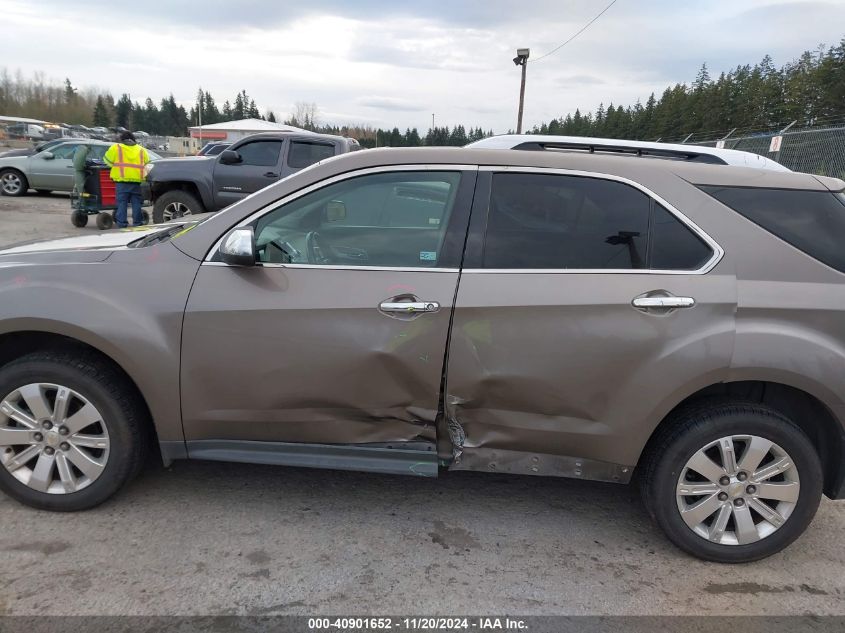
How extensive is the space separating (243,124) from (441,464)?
139ft

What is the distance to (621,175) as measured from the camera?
284 centimetres

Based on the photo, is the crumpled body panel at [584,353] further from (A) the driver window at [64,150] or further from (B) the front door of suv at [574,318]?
(A) the driver window at [64,150]

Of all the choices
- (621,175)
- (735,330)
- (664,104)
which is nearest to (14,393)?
(621,175)

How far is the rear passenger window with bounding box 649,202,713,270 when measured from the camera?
2.74 metres

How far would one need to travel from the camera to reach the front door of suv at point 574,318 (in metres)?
2.68

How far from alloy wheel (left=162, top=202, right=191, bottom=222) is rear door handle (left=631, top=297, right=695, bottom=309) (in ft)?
29.2

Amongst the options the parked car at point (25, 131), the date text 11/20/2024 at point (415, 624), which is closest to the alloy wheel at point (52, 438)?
the date text 11/20/2024 at point (415, 624)

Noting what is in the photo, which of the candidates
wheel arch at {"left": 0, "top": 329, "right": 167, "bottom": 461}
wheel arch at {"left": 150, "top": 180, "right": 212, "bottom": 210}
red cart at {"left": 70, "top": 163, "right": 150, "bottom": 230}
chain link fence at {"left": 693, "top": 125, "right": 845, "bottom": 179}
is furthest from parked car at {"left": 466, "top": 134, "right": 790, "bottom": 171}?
chain link fence at {"left": 693, "top": 125, "right": 845, "bottom": 179}

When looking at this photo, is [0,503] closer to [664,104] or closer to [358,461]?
[358,461]

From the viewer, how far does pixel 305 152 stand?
10.1 m

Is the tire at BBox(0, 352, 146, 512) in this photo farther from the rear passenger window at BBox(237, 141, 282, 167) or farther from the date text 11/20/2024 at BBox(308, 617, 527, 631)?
the rear passenger window at BBox(237, 141, 282, 167)

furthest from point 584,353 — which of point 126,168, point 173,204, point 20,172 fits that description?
point 20,172

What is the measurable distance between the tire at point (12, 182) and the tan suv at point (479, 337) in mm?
15701

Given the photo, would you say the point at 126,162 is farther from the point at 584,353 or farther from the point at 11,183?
the point at 584,353
